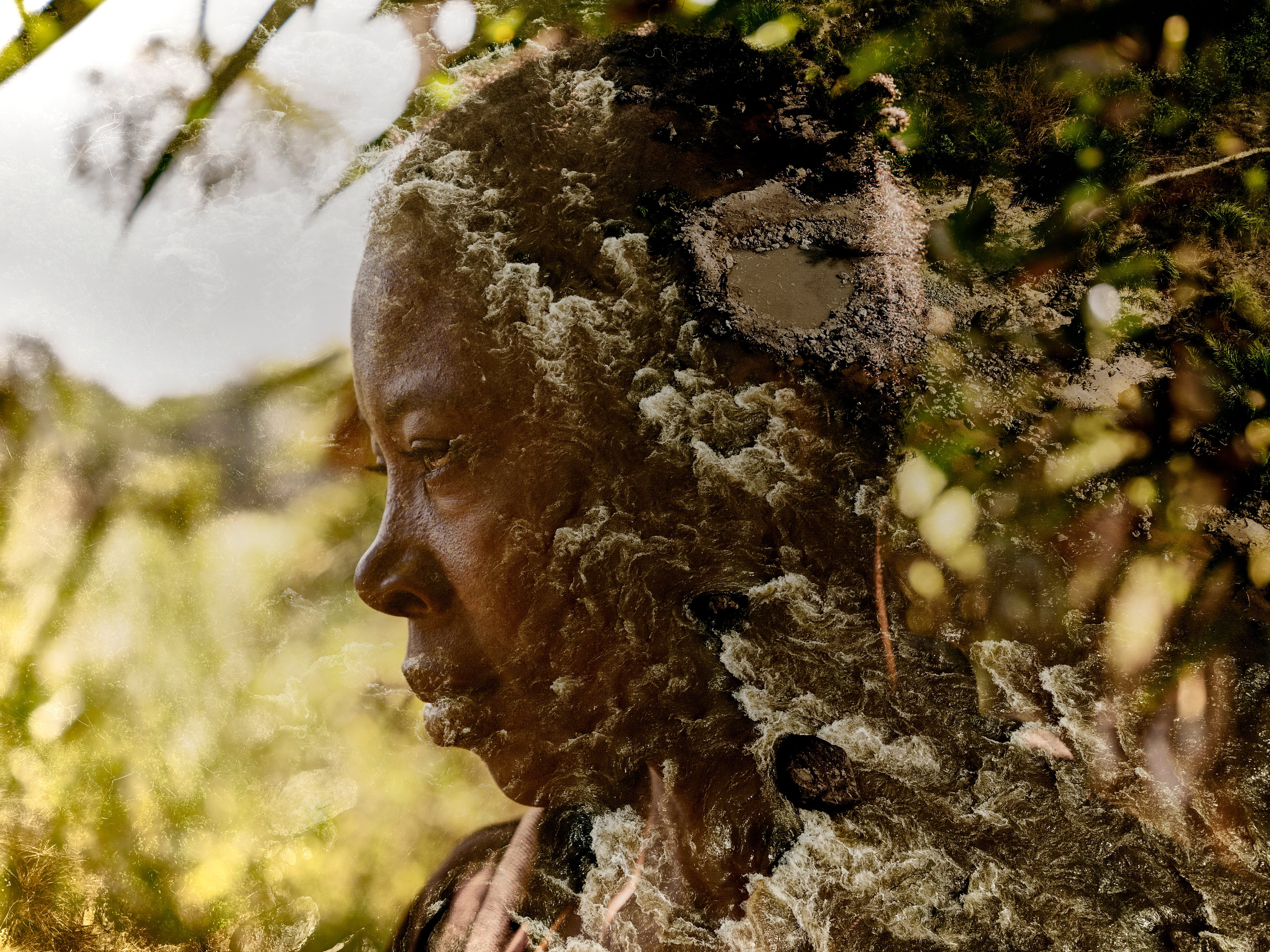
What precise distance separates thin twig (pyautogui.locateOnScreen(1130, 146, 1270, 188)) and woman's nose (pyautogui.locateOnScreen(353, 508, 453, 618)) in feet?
20.2

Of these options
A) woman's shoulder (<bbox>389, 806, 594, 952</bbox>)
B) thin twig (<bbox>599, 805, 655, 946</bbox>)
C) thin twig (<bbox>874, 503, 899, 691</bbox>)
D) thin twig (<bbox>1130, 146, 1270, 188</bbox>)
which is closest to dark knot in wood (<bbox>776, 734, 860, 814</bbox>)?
thin twig (<bbox>874, 503, 899, 691</bbox>)

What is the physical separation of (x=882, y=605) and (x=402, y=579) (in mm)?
3235

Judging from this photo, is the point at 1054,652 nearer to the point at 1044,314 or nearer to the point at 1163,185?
the point at 1044,314

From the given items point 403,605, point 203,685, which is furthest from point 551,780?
point 203,685

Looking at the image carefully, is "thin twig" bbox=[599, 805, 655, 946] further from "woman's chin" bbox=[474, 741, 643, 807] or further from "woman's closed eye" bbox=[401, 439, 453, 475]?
"woman's closed eye" bbox=[401, 439, 453, 475]

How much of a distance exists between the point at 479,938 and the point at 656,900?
110 centimetres

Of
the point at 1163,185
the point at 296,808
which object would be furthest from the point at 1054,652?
the point at 296,808

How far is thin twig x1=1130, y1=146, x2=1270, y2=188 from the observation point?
16.9ft

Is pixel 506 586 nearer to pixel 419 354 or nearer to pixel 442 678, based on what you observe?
pixel 442 678

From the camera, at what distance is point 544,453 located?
15.1ft

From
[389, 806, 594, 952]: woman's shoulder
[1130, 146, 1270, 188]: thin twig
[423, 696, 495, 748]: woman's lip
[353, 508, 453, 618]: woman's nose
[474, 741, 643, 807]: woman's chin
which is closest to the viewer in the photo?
[389, 806, 594, 952]: woman's shoulder

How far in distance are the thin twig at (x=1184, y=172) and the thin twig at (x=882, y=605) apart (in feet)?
11.6

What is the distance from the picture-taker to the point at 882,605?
4207mm
